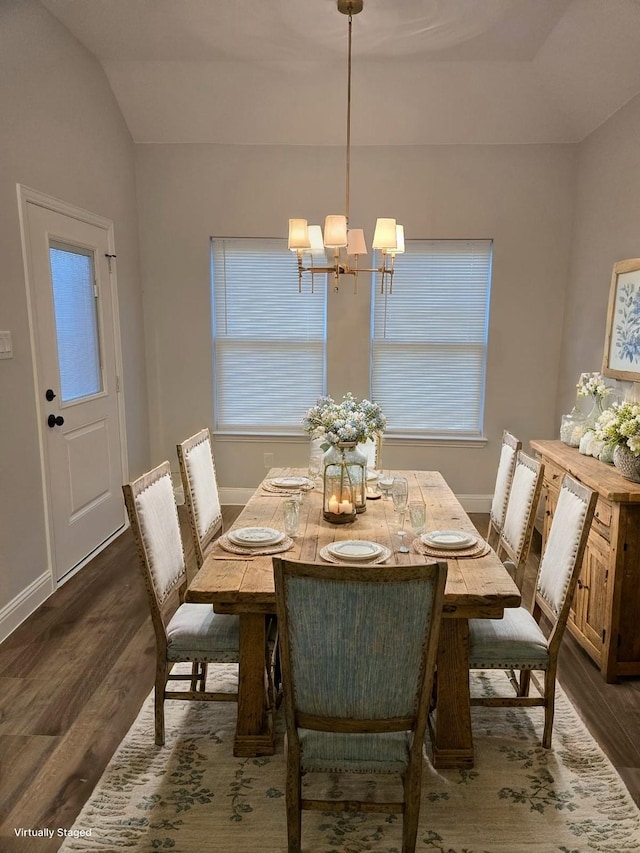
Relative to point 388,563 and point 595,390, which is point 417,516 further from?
point 595,390

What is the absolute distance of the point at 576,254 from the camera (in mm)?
4242

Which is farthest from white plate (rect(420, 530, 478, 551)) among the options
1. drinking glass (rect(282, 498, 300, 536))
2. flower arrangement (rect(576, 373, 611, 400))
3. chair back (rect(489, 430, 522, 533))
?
flower arrangement (rect(576, 373, 611, 400))

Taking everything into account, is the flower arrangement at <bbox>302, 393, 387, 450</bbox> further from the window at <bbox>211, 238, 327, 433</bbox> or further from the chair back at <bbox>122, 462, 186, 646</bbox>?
the window at <bbox>211, 238, 327, 433</bbox>

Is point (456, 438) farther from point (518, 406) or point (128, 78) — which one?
point (128, 78)

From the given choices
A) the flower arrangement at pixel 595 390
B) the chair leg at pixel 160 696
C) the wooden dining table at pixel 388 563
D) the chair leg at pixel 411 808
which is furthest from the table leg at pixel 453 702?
the flower arrangement at pixel 595 390

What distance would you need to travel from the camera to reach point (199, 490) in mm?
2635

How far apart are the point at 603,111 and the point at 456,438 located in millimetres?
2423

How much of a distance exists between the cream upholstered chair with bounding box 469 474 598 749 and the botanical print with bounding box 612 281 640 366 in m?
1.54

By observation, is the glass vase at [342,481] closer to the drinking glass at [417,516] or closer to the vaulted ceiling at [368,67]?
the drinking glass at [417,516]

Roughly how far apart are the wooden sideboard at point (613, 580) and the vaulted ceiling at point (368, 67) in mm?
2356

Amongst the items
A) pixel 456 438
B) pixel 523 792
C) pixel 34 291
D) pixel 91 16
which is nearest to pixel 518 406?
pixel 456 438

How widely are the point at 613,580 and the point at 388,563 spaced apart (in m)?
1.17

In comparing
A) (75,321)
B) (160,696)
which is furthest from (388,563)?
(75,321)

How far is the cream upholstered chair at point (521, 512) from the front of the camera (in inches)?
93.4
